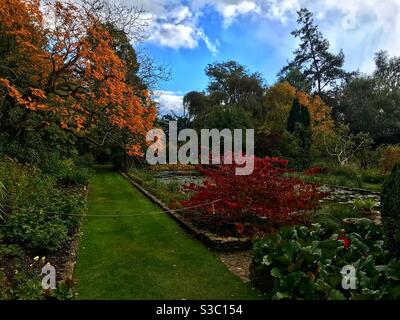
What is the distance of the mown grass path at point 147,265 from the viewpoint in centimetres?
456

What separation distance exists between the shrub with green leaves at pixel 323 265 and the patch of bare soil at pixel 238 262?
1.74 feet

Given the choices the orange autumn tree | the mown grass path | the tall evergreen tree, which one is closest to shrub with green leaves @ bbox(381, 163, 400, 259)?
the mown grass path

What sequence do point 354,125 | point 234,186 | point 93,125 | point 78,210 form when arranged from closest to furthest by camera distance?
point 234,186, point 78,210, point 93,125, point 354,125

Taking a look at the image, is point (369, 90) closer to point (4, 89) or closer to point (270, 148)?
point (270, 148)

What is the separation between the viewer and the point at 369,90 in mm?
36469

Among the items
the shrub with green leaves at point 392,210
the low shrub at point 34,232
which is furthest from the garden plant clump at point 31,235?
the shrub with green leaves at point 392,210

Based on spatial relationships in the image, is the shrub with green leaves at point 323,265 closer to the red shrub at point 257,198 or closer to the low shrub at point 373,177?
the red shrub at point 257,198

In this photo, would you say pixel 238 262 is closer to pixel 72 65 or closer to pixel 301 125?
pixel 72 65

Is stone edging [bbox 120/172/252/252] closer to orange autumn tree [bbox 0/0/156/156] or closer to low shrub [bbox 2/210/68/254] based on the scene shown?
low shrub [bbox 2/210/68/254]

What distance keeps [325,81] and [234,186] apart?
130 ft

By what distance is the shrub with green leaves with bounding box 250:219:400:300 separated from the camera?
3559mm

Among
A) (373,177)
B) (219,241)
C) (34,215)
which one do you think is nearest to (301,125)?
(373,177)

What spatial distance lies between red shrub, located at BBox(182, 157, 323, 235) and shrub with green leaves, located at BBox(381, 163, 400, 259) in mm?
2247
